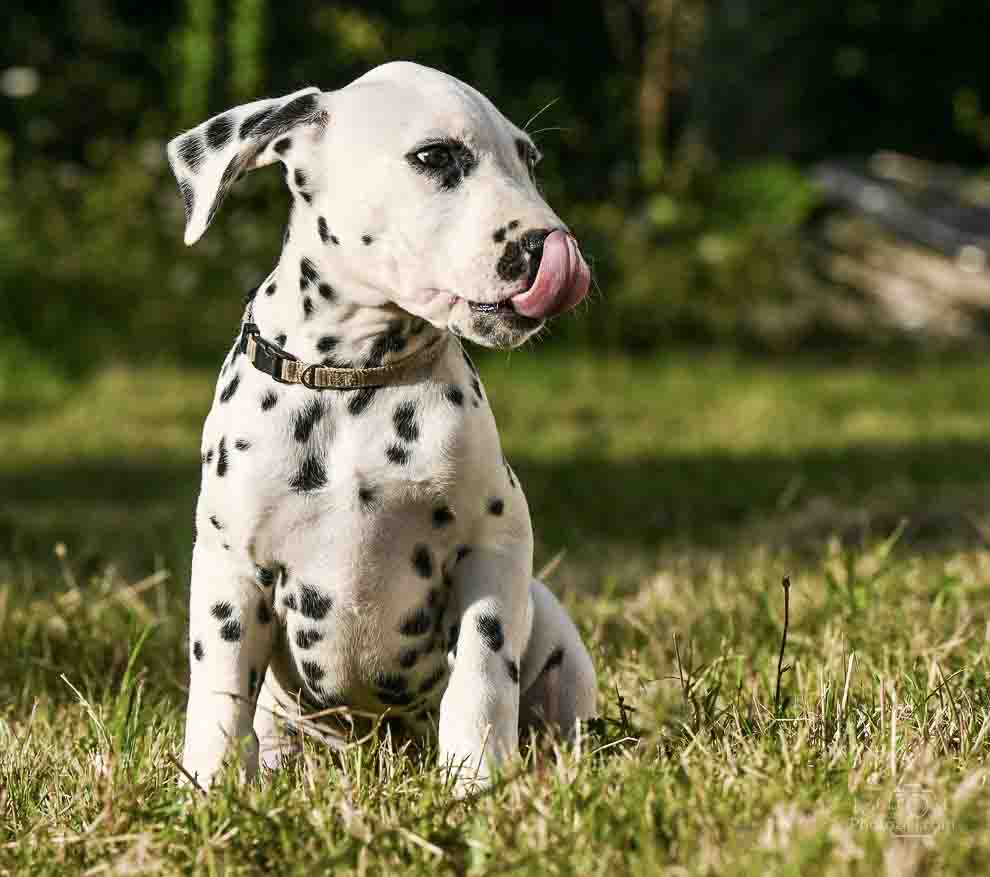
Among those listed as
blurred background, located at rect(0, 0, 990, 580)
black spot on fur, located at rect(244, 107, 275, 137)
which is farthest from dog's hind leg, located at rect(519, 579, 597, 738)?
blurred background, located at rect(0, 0, 990, 580)

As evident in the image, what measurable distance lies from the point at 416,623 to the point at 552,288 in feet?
2.29

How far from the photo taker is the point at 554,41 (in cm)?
1289

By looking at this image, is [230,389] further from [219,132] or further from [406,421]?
[219,132]

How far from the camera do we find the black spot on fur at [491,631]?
2.67 m

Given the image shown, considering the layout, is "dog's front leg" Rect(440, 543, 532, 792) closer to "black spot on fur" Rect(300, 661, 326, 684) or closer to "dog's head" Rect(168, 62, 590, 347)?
"black spot on fur" Rect(300, 661, 326, 684)

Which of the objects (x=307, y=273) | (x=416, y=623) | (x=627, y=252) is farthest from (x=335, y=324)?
(x=627, y=252)

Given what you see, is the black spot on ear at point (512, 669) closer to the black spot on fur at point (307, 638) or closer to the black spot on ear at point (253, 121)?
the black spot on fur at point (307, 638)

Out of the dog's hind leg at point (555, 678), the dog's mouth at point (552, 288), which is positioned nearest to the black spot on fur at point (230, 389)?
the dog's mouth at point (552, 288)

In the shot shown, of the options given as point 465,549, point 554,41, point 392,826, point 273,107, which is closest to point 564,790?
point 392,826

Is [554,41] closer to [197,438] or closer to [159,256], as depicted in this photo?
[159,256]

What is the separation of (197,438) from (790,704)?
5428 mm

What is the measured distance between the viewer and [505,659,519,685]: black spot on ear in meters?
2.69

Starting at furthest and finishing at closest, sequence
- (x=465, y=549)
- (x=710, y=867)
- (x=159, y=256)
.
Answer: (x=159, y=256), (x=465, y=549), (x=710, y=867)

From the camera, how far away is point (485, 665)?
8.70ft
